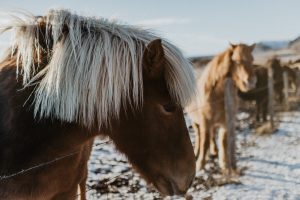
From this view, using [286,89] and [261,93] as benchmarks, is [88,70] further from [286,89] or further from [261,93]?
[286,89]

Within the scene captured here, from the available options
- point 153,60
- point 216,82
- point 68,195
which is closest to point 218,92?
point 216,82

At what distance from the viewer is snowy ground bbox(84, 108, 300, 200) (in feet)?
16.0

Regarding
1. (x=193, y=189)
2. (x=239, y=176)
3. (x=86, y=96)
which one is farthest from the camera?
(x=239, y=176)

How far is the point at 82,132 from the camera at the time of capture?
204cm

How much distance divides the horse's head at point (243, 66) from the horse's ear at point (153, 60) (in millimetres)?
4960

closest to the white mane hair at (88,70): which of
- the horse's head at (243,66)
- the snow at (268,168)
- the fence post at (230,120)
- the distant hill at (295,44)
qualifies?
the snow at (268,168)

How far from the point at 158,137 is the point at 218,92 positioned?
15.4ft

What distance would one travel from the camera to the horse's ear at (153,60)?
73.3 inches

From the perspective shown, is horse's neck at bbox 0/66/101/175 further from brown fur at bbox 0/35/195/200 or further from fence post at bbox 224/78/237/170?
fence post at bbox 224/78/237/170

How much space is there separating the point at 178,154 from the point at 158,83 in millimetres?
422

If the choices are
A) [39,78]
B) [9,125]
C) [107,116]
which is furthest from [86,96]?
[9,125]

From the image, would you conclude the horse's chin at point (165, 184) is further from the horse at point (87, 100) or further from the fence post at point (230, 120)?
the fence post at point (230, 120)

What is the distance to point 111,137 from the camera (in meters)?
2.08

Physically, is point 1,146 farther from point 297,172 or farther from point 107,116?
point 297,172
